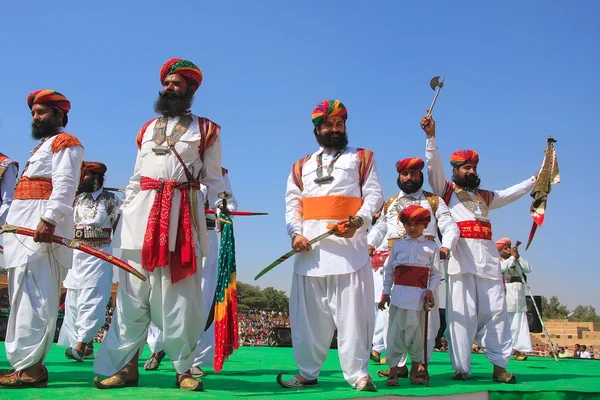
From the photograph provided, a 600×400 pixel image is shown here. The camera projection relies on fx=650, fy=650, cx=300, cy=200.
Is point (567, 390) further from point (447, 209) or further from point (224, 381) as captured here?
point (224, 381)

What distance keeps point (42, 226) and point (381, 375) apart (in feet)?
10.9

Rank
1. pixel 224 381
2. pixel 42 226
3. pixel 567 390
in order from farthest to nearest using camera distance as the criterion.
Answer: pixel 224 381
pixel 567 390
pixel 42 226

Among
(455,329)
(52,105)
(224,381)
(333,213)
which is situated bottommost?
(224,381)

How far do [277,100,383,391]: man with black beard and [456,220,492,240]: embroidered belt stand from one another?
57.5 inches

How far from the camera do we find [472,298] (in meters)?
6.07

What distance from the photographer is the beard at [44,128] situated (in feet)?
16.0

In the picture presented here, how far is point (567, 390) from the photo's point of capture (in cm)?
484

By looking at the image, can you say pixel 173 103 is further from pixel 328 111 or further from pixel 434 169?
pixel 434 169

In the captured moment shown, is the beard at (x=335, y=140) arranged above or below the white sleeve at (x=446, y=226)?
above

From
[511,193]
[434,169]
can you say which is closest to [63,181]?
[434,169]

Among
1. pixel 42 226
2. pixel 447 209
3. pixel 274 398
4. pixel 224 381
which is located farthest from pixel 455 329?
pixel 42 226

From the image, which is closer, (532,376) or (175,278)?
(175,278)

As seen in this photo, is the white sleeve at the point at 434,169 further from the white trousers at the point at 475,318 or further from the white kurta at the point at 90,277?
the white kurta at the point at 90,277

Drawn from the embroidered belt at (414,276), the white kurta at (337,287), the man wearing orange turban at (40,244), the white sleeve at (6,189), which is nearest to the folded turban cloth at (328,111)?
the white kurta at (337,287)
